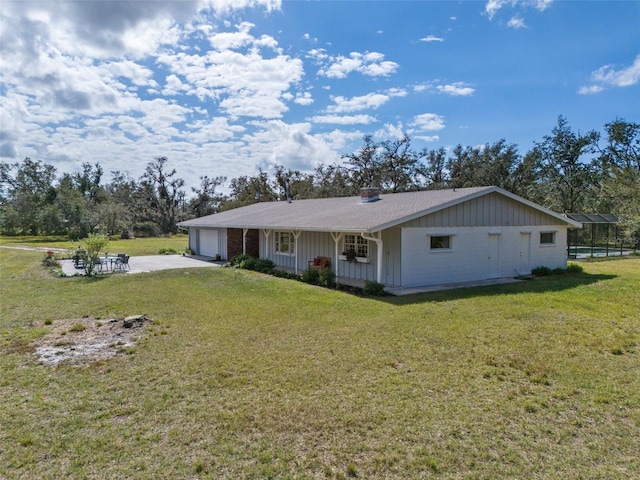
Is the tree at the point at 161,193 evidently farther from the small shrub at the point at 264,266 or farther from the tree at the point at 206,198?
the small shrub at the point at 264,266

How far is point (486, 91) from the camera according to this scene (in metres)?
20.4

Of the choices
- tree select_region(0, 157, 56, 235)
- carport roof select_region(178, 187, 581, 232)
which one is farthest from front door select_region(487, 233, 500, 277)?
tree select_region(0, 157, 56, 235)

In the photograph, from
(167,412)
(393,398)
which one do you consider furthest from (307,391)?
(167,412)

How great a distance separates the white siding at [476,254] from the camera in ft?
42.2

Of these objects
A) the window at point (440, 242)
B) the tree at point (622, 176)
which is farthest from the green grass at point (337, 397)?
the tree at point (622, 176)

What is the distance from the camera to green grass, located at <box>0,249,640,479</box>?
12.1 ft

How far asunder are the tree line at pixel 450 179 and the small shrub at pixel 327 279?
843 inches

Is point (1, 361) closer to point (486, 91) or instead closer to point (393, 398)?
point (393, 398)

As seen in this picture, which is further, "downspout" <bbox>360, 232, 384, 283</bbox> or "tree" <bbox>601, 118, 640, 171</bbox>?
"tree" <bbox>601, 118, 640, 171</bbox>

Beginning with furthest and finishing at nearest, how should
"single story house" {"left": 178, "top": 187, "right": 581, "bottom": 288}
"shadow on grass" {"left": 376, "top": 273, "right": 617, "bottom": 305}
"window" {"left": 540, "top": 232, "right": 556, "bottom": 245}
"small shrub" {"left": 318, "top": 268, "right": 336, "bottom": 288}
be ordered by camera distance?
"window" {"left": 540, "top": 232, "right": 556, "bottom": 245}, "small shrub" {"left": 318, "top": 268, "right": 336, "bottom": 288}, "single story house" {"left": 178, "top": 187, "right": 581, "bottom": 288}, "shadow on grass" {"left": 376, "top": 273, "right": 617, "bottom": 305}

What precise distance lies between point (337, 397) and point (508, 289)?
913 centimetres

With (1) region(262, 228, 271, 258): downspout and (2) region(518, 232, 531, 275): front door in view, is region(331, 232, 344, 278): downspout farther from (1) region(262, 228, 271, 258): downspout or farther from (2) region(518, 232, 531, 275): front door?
(2) region(518, 232, 531, 275): front door

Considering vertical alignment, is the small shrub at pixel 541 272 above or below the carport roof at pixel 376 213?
below

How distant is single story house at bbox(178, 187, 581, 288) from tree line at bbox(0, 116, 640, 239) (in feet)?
44.4
